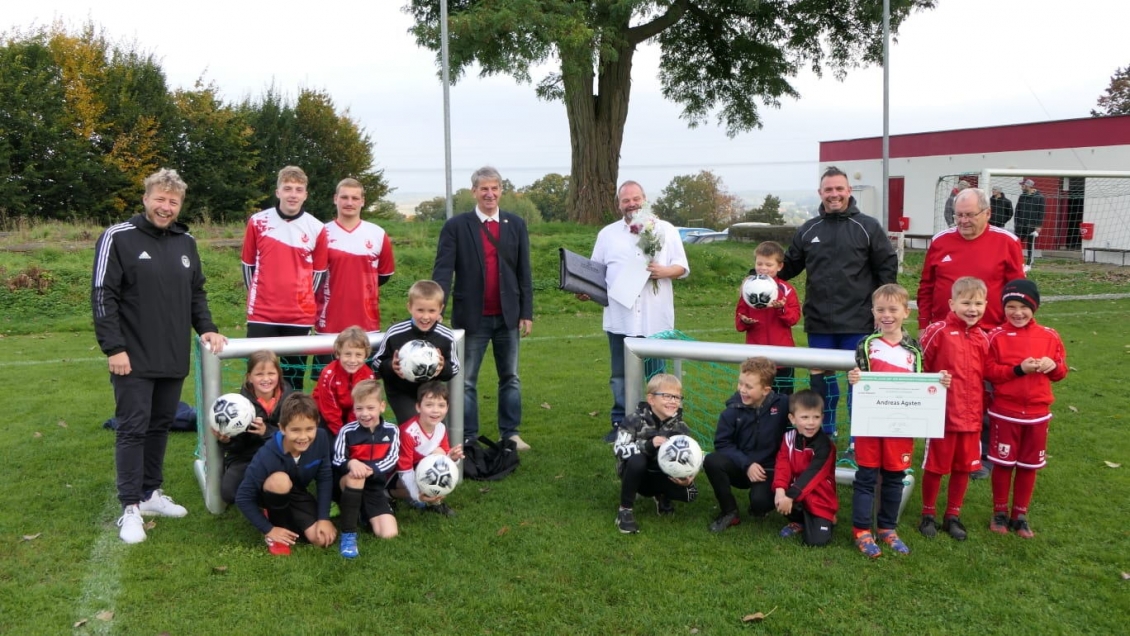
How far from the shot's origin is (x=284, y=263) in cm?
572

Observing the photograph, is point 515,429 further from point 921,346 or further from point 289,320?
point 921,346

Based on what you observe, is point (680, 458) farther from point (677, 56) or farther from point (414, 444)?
point (677, 56)

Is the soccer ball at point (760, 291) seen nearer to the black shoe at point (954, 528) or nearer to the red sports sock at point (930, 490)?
the red sports sock at point (930, 490)

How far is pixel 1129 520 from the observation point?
4.81 metres

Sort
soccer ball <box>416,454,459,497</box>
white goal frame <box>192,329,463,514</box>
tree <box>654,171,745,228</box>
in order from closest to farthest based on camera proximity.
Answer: soccer ball <box>416,454,459,497</box>
white goal frame <box>192,329,463,514</box>
tree <box>654,171,745,228</box>

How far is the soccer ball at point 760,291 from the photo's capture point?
18.2ft

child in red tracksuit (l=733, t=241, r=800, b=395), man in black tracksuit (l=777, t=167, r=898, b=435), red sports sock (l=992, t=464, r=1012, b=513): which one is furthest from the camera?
child in red tracksuit (l=733, t=241, r=800, b=395)

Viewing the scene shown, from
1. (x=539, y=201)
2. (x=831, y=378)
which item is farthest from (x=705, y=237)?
(x=831, y=378)

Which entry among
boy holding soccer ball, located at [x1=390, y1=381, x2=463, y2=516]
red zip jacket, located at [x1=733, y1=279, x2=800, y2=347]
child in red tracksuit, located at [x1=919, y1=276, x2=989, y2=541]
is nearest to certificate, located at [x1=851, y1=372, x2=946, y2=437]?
child in red tracksuit, located at [x1=919, y1=276, x2=989, y2=541]

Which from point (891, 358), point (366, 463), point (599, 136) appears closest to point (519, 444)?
point (366, 463)

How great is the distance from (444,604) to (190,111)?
1044 inches

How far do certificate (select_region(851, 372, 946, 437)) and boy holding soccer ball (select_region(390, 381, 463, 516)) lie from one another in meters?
2.25

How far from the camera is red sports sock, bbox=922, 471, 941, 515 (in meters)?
4.63

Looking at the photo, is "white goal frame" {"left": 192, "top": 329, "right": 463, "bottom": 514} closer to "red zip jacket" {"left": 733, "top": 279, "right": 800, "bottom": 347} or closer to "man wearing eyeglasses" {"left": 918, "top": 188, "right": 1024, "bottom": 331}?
"red zip jacket" {"left": 733, "top": 279, "right": 800, "bottom": 347}
